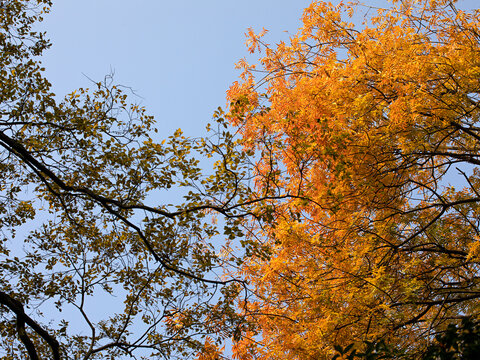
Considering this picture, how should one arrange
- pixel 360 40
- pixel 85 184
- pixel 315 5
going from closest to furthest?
pixel 85 184, pixel 360 40, pixel 315 5

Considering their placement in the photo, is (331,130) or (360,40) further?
(360,40)

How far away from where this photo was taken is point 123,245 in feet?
21.4

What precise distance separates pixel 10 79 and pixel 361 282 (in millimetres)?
5684

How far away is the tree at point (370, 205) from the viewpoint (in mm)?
5914

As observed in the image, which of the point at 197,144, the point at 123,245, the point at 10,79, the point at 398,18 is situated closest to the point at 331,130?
the point at 197,144

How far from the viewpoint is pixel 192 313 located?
604cm

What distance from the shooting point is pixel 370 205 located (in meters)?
6.63

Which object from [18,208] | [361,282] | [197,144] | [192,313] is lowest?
[361,282]

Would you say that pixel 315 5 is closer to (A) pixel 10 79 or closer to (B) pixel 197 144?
(B) pixel 197 144

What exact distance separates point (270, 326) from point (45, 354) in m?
3.43

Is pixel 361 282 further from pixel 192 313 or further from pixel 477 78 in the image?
pixel 477 78

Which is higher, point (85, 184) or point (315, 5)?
point (315, 5)

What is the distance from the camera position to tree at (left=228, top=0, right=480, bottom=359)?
19.4ft

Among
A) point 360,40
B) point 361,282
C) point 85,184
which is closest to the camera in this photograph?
point 361,282
